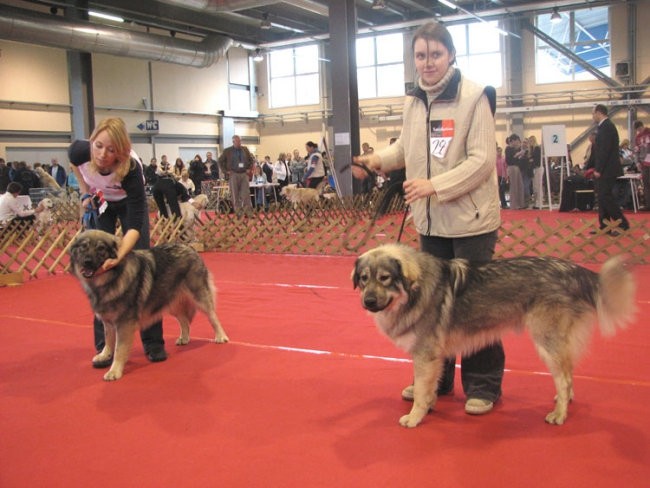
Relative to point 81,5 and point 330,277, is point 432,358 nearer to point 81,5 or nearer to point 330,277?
point 330,277

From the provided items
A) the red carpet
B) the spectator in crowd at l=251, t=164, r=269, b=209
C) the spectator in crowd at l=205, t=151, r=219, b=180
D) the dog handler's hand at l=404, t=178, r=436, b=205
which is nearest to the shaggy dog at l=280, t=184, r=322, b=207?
the spectator in crowd at l=251, t=164, r=269, b=209

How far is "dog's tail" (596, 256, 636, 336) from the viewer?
247cm

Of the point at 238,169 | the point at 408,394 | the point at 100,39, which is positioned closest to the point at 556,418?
the point at 408,394

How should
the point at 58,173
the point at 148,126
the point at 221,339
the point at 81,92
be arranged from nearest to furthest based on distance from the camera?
the point at 221,339, the point at 58,173, the point at 81,92, the point at 148,126

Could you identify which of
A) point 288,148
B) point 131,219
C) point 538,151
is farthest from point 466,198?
point 288,148

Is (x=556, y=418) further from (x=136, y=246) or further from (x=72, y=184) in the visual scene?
(x=72, y=184)

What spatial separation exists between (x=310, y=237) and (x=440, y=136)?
6976mm

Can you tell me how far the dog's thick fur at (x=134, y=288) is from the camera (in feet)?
10.8

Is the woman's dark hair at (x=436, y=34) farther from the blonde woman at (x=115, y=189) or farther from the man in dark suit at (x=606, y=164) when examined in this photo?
the man in dark suit at (x=606, y=164)

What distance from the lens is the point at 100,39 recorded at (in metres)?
14.9

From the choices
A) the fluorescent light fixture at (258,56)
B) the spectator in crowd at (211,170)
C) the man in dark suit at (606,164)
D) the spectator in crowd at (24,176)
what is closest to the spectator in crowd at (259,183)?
the spectator in crowd at (211,170)

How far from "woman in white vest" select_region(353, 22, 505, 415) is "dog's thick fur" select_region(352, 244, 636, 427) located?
18 cm

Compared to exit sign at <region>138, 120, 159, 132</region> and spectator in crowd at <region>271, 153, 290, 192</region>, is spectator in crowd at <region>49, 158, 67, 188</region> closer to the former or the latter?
exit sign at <region>138, 120, 159, 132</region>

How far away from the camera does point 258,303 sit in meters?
5.23
